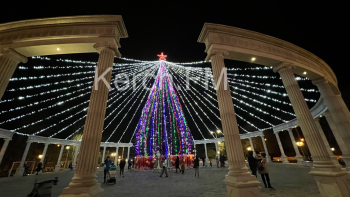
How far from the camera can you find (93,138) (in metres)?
5.27

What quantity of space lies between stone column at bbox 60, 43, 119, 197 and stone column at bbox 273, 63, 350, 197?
8214 mm

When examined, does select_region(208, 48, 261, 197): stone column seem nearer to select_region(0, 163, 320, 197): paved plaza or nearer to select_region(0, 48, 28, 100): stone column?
select_region(0, 163, 320, 197): paved plaza

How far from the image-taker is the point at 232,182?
5.12 m

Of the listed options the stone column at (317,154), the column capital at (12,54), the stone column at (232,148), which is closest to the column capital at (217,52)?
the stone column at (232,148)

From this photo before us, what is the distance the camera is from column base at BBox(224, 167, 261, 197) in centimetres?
488

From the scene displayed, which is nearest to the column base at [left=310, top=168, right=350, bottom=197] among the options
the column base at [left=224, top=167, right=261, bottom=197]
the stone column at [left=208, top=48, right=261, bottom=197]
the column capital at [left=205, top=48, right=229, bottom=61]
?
the column base at [left=224, top=167, right=261, bottom=197]

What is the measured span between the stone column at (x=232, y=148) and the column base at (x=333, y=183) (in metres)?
3.11

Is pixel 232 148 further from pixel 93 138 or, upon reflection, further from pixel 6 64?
pixel 6 64

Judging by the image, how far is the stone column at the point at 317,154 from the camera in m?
5.79

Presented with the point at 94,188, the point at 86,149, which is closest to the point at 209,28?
the point at 86,149

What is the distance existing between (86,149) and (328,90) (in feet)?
45.5

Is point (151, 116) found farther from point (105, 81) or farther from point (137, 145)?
point (105, 81)

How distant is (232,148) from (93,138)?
501cm

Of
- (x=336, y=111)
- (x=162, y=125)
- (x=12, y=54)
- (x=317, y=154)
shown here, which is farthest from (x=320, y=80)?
(x=12, y=54)
